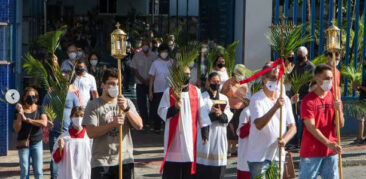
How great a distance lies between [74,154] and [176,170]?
127 centimetres

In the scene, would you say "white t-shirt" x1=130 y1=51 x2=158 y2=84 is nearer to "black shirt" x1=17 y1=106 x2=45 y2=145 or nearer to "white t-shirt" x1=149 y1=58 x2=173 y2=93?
"white t-shirt" x1=149 y1=58 x2=173 y2=93

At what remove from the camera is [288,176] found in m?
9.96

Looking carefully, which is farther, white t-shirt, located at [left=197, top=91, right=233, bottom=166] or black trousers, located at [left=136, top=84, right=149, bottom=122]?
black trousers, located at [left=136, top=84, right=149, bottom=122]

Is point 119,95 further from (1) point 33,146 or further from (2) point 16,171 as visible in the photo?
(2) point 16,171

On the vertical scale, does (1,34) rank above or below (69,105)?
above

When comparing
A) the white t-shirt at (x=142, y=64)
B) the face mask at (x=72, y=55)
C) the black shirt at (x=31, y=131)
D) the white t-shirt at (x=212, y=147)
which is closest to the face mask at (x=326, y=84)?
the white t-shirt at (x=212, y=147)

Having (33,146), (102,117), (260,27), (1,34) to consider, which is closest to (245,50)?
(260,27)

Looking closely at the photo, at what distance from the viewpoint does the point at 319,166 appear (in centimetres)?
960

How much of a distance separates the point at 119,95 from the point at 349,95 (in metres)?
8.69

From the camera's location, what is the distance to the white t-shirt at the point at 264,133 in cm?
945

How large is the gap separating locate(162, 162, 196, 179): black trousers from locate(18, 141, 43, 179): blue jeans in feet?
6.61

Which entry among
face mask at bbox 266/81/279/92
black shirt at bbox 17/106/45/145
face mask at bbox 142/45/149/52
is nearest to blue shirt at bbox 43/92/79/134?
black shirt at bbox 17/106/45/145

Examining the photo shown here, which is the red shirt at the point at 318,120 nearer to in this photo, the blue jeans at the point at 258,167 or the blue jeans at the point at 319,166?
the blue jeans at the point at 319,166

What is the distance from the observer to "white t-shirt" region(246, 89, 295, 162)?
31.0 ft
